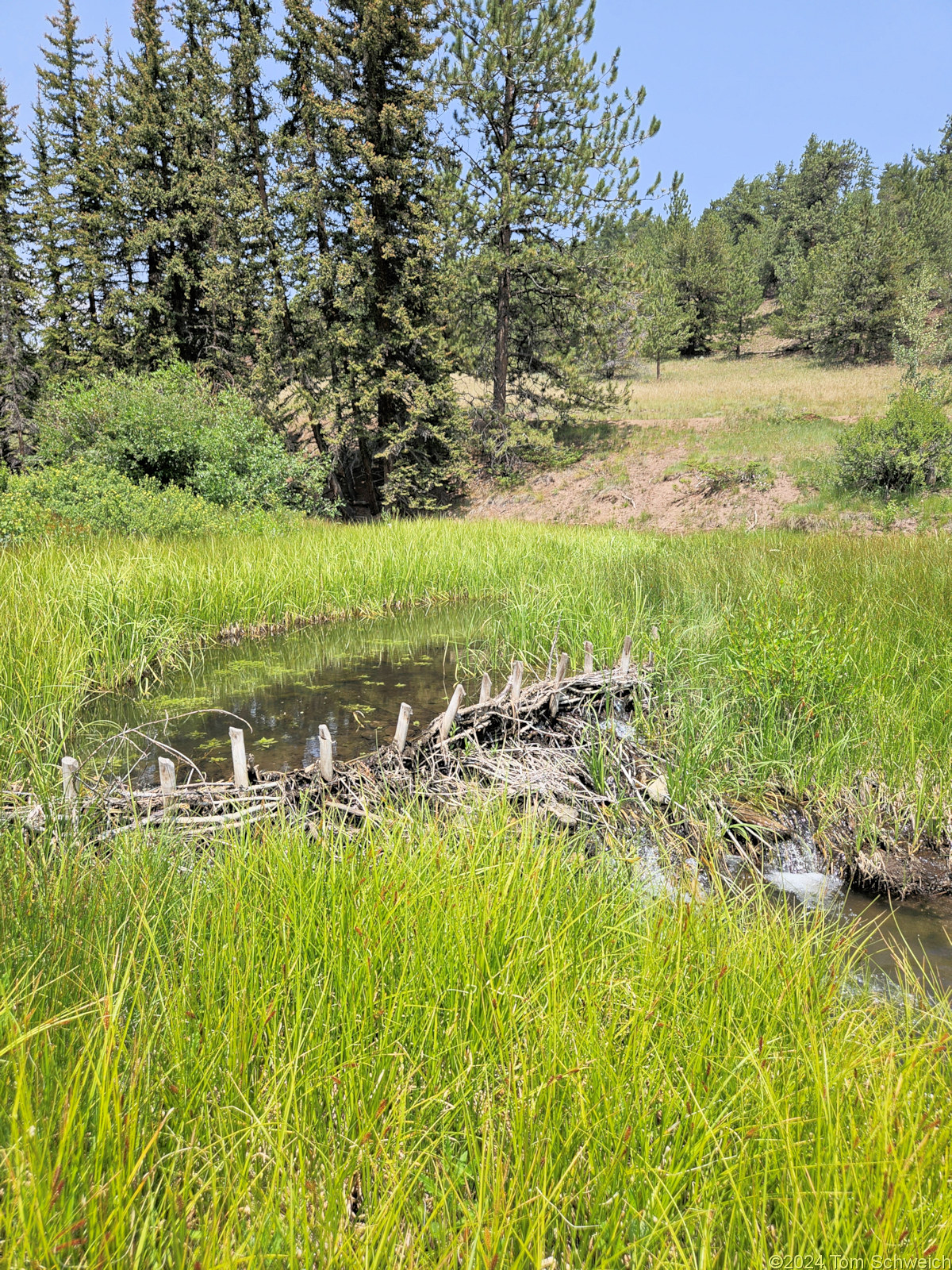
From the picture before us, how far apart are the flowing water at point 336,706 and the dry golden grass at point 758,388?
18.8m

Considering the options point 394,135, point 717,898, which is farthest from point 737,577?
point 394,135

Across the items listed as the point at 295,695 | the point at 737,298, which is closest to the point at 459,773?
the point at 295,695

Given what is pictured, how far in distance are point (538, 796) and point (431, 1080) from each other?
7.76 feet

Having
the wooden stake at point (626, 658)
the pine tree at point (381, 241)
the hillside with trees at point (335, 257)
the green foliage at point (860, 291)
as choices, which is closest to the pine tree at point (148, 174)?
the hillside with trees at point (335, 257)

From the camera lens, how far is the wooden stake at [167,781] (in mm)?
3127

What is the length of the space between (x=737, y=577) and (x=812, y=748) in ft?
11.5

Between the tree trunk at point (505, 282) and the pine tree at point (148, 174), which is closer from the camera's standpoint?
the tree trunk at point (505, 282)

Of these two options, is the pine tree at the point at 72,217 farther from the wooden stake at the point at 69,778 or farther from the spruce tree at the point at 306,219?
the wooden stake at the point at 69,778

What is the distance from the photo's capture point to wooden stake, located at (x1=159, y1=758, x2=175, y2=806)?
3.13 m

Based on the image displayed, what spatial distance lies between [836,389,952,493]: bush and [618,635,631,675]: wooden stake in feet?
48.1

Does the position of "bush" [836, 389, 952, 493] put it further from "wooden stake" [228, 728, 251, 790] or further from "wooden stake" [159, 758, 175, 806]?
"wooden stake" [159, 758, 175, 806]

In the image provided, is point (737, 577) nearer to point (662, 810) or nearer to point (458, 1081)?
point (662, 810)

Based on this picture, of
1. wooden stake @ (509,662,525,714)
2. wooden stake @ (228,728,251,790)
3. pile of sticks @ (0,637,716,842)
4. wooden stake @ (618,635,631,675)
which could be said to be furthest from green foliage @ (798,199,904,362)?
wooden stake @ (228,728,251,790)

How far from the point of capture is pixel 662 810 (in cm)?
424
